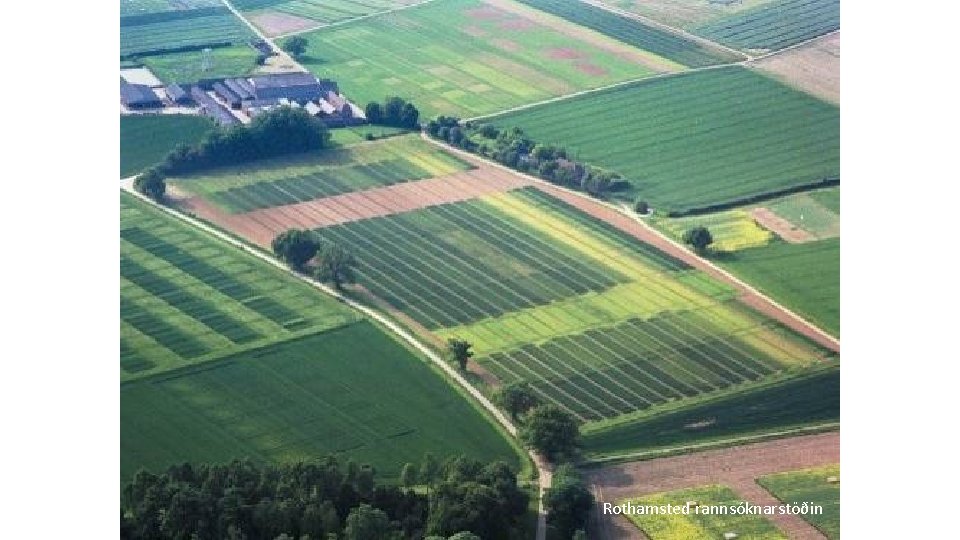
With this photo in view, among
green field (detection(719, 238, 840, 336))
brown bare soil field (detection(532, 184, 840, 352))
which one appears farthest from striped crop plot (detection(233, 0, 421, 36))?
green field (detection(719, 238, 840, 336))

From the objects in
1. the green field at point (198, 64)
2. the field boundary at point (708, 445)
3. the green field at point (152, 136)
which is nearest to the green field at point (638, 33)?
the green field at point (198, 64)

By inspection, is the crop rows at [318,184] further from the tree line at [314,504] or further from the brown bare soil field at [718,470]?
the brown bare soil field at [718,470]

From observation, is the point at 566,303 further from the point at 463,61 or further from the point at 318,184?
the point at 463,61

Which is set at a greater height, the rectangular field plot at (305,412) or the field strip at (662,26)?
the field strip at (662,26)

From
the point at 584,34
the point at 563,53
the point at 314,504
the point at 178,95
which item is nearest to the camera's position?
the point at 314,504

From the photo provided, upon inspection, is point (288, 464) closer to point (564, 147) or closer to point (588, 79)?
point (564, 147)

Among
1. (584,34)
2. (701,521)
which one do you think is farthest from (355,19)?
(701,521)
